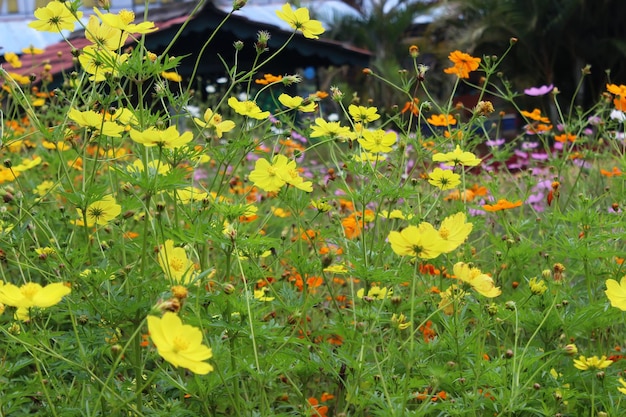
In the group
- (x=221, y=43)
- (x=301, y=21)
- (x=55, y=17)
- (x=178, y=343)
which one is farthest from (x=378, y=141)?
(x=221, y=43)

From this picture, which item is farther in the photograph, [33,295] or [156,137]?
[156,137]

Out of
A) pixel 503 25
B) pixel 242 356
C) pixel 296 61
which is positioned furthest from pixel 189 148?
pixel 503 25

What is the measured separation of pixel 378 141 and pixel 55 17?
0.59m

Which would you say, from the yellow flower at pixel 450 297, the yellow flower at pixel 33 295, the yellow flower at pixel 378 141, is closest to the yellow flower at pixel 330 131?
the yellow flower at pixel 378 141

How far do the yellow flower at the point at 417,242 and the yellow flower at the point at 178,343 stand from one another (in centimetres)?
29

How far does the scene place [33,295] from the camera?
91 cm

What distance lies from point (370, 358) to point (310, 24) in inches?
24.2

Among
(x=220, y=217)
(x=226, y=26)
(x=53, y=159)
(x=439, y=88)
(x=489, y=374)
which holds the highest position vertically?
(x=220, y=217)

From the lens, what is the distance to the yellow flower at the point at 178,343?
2.61ft

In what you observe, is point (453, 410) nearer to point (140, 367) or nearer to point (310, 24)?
point (140, 367)

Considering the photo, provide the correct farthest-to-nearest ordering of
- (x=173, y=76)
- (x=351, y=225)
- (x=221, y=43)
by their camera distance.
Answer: (x=221, y=43), (x=173, y=76), (x=351, y=225)

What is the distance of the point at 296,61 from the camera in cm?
903

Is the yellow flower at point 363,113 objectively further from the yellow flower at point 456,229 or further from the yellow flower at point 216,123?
the yellow flower at point 456,229

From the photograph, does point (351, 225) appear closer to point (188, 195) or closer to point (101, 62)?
point (188, 195)
